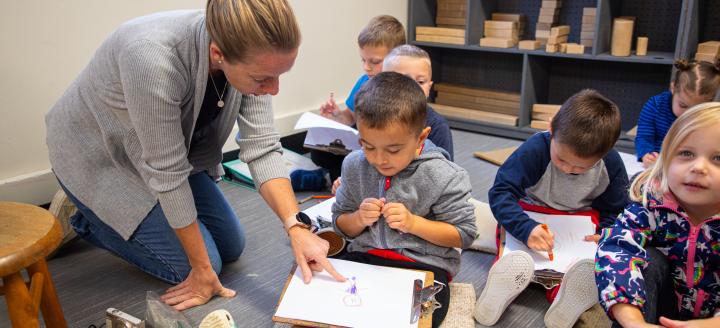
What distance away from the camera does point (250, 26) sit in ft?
3.76

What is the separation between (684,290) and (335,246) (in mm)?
867

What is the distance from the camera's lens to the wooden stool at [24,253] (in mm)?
1042

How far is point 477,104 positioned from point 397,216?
2.40m

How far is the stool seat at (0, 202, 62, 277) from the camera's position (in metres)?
1.03

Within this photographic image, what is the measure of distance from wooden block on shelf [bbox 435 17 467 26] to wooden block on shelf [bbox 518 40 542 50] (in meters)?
0.43

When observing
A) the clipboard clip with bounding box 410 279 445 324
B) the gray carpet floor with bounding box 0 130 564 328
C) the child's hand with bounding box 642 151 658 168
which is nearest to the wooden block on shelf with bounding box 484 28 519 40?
the child's hand with bounding box 642 151 658 168

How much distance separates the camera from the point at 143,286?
5.49ft

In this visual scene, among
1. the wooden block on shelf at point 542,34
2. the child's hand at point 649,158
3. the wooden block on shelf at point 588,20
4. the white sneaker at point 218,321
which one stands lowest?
the child's hand at point 649,158

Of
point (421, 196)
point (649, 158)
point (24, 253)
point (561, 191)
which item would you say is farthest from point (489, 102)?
point (24, 253)

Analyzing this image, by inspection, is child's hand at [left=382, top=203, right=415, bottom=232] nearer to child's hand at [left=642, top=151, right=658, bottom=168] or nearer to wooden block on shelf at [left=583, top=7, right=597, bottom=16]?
child's hand at [left=642, top=151, right=658, bottom=168]

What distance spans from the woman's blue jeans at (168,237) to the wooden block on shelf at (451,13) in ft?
7.34

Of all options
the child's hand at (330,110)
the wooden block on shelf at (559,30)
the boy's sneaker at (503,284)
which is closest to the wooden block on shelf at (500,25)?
the wooden block on shelf at (559,30)

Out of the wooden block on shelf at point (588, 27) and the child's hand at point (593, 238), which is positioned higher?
the wooden block on shelf at point (588, 27)

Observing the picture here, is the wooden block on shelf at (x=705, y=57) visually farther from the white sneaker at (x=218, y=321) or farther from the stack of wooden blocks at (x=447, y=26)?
the white sneaker at (x=218, y=321)
